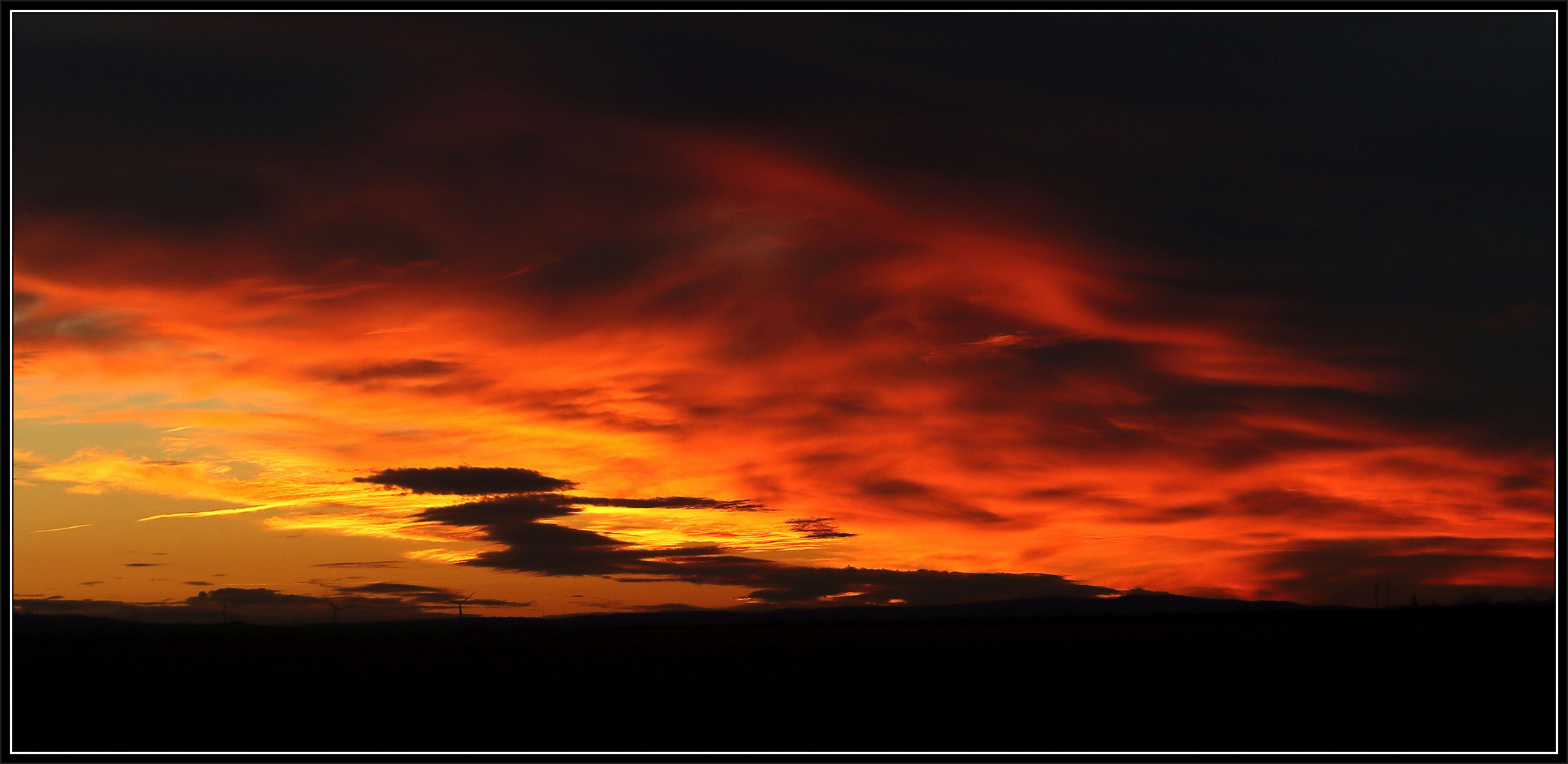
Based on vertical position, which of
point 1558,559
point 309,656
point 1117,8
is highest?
point 1117,8

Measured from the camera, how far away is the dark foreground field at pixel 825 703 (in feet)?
134

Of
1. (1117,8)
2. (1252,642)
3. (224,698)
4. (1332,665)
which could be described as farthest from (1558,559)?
(1252,642)

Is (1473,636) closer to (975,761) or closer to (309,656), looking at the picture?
(975,761)

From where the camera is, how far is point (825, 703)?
52.5 meters

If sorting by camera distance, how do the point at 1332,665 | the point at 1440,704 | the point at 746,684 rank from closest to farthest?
the point at 1440,704 → the point at 746,684 → the point at 1332,665

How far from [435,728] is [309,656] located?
89.4 metres

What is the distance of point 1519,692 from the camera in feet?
181

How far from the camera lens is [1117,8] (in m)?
34.8

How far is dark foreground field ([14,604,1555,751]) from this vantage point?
40875 mm

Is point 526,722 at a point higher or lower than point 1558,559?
lower

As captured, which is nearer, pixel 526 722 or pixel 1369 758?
pixel 1369 758

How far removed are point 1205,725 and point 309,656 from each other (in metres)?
107

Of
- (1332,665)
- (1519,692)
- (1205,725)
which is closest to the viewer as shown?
(1205,725)

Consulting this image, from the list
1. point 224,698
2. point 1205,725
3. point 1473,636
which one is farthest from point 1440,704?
point 1473,636
